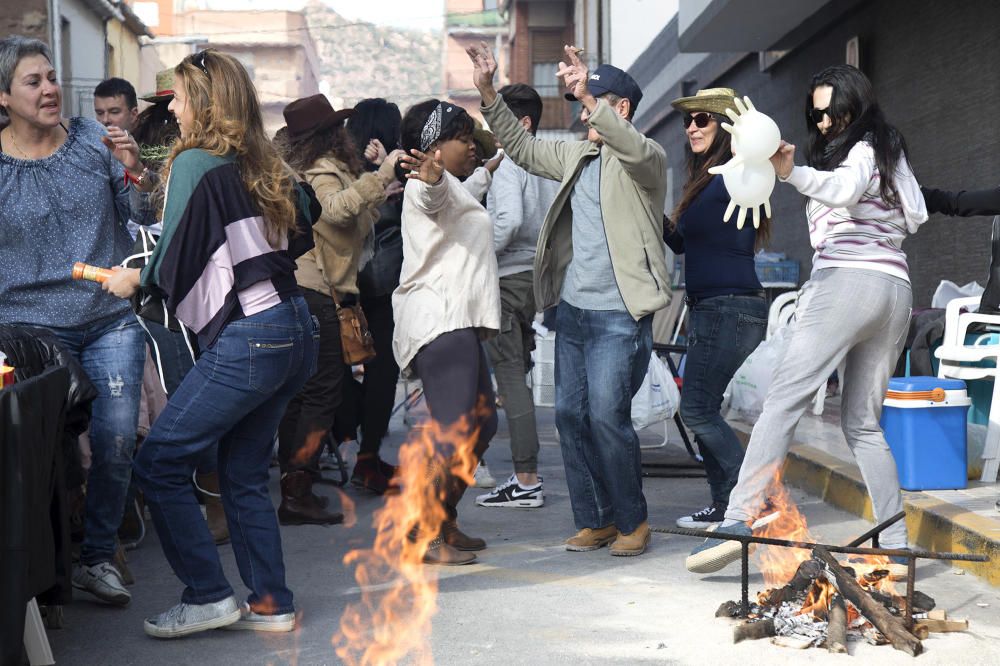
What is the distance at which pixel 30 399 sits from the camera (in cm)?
338

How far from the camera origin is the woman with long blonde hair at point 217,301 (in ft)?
13.5

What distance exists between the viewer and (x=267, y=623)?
14.3ft

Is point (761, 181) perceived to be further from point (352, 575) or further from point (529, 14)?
point (529, 14)

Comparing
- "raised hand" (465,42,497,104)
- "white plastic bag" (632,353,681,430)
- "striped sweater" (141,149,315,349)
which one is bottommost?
"white plastic bag" (632,353,681,430)

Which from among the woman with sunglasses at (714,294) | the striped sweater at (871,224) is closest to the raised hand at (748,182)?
the striped sweater at (871,224)

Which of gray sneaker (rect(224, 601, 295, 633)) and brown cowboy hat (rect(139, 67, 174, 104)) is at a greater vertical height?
brown cowboy hat (rect(139, 67, 174, 104))

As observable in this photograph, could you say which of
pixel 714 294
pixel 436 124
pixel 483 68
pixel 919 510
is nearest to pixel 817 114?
pixel 714 294

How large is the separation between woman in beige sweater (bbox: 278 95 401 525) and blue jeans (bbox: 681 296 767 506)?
6.28ft

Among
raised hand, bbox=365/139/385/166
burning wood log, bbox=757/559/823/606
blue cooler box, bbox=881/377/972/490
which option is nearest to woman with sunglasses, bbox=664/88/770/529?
blue cooler box, bbox=881/377/972/490

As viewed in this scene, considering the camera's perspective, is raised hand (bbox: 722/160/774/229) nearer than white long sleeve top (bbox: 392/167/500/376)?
Yes

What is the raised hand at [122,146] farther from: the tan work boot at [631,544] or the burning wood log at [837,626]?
the burning wood log at [837,626]

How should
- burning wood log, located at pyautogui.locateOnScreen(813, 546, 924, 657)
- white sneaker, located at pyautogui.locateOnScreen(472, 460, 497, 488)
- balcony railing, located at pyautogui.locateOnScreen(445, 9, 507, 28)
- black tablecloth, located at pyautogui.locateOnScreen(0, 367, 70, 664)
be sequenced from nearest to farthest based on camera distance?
black tablecloth, located at pyautogui.locateOnScreen(0, 367, 70, 664)
burning wood log, located at pyautogui.locateOnScreen(813, 546, 924, 657)
white sneaker, located at pyautogui.locateOnScreen(472, 460, 497, 488)
balcony railing, located at pyautogui.locateOnScreen(445, 9, 507, 28)

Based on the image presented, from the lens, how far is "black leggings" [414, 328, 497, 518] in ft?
17.6

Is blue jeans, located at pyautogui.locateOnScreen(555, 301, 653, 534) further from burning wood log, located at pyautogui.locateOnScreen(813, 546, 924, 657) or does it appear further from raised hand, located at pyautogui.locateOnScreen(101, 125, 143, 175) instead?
raised hand, located at pyautogui.locateOnScreen(101, 125, 143, 175)
